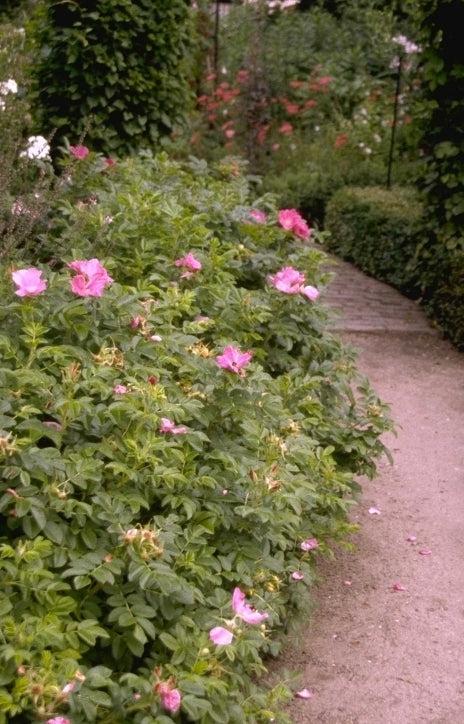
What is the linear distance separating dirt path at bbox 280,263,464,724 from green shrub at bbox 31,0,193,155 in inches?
95.3

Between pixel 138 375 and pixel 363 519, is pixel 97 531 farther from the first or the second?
pixel 363 519

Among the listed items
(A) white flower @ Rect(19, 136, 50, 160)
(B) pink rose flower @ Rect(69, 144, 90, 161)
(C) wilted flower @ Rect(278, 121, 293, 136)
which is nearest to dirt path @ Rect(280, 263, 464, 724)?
(B) pink rose flower @ Rect(69, 144, 90, 161)

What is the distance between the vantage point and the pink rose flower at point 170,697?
220cm

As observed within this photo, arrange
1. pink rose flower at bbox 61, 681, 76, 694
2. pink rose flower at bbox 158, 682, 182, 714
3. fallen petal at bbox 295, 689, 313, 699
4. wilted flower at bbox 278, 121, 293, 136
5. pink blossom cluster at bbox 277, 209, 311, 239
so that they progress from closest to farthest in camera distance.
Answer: pink rose flower at bbox 61, 681, 76, 694
pink rose flower at bbox 158, 682, 182, 714
fallen petal at bbox 295, 689, 313, 699
pink blossom cluster at bbox 277, 209, 311, 239
wilted flower at bbox 278, 121, 293, 136

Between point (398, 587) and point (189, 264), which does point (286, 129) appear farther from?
point (398, 587)

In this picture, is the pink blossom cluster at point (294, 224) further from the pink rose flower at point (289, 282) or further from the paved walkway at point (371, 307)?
the paved walkway at point (371, 307)

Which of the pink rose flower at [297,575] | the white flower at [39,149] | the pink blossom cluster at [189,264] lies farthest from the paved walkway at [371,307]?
the pink rose flower at [297,575]

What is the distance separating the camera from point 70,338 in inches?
121

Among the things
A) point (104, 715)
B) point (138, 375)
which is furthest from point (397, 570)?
point (104, 715)

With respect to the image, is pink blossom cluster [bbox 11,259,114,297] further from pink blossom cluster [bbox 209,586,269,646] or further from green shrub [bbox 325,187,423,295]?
green shrub [bbox 325,187,423,295]

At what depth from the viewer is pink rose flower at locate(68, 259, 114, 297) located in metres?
2.85

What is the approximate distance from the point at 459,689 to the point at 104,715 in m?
1.44

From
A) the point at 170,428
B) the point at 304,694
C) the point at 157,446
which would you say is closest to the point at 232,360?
the point at 170,428

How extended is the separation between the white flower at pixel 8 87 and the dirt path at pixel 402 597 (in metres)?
2.63
